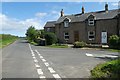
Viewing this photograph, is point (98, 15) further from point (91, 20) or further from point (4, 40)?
point (4, 40)

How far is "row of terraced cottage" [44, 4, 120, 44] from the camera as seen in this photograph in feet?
146

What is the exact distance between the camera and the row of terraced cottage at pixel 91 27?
44.6 metres

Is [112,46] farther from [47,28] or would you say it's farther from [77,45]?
[47,28]

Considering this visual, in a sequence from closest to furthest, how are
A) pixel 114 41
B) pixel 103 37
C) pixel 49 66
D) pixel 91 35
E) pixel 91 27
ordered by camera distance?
pixel 49 66 < pixel 114 41 < pixel 103 37 < pixel 91 27 < pixel 91 35

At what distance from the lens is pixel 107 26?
1780 inches

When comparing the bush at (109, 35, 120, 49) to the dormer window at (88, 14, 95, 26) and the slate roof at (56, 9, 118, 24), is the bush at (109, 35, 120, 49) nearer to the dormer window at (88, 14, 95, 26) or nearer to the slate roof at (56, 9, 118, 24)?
the slate roof at (56, 9, 118, 24)

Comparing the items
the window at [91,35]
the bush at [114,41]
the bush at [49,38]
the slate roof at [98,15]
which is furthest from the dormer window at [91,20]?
the bush at [114,41]

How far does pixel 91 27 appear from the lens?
48.3m

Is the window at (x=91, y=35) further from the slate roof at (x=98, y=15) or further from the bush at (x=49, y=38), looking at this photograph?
the bush at (x=49, y=38)

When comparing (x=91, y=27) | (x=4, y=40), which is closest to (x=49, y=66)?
(x=91, y=27)

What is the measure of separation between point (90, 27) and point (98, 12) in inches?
162

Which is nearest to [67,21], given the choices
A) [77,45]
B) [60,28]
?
[60,28]

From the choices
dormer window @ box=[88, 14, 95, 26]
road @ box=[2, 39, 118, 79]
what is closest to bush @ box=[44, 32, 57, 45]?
dormer window @ box=[88, 14, 95, 26]

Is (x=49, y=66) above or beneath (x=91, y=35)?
beneath
